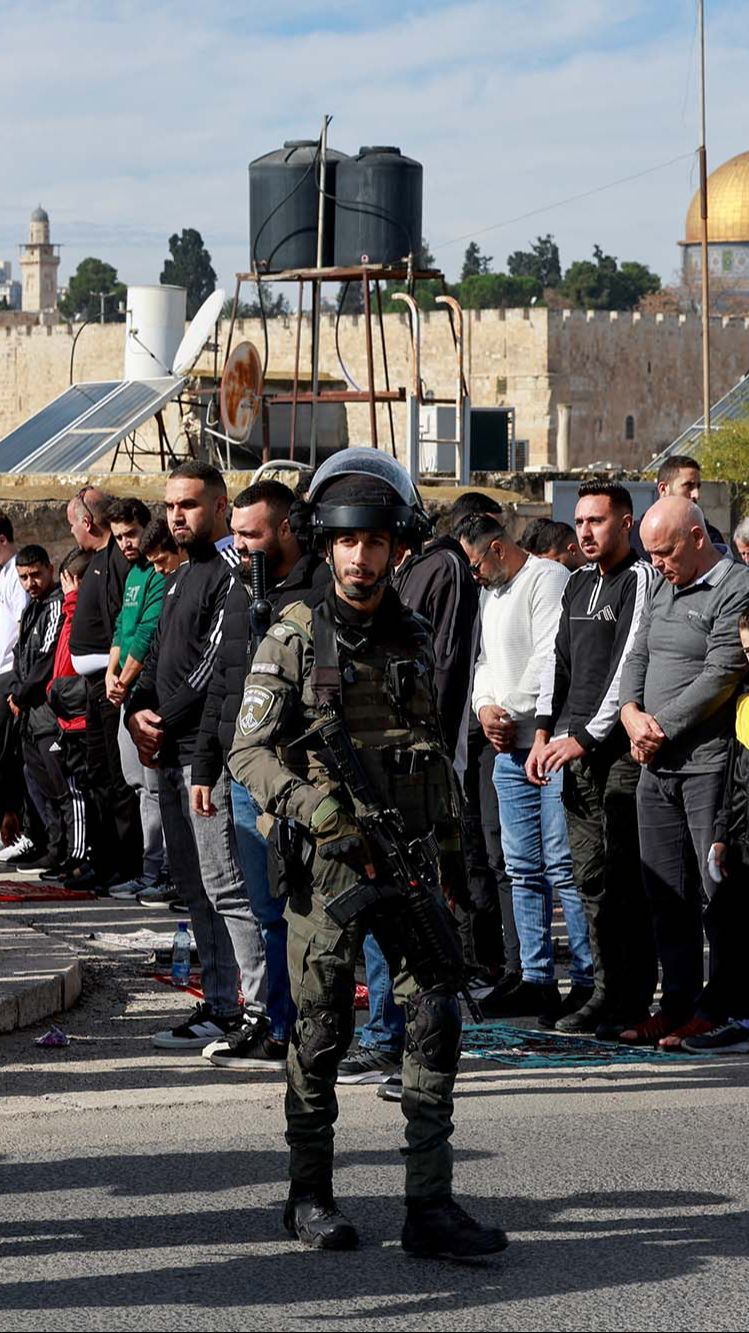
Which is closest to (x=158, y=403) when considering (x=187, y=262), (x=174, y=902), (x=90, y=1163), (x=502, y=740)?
(x=174, y=902)

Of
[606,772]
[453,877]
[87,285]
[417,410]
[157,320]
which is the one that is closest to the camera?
[453,877]

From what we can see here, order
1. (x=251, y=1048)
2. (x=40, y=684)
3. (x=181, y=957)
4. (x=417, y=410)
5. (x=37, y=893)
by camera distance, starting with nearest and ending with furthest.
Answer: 1. (x=251, y=1048)
2. (x=181, y=957)
3. (x=37, y=893)
4. (x=40, y=684)
5. (x=417, y=410)

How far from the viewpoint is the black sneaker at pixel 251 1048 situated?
708 centimetres

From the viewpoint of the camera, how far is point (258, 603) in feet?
22.4

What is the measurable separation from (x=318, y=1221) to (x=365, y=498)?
1.76 meters

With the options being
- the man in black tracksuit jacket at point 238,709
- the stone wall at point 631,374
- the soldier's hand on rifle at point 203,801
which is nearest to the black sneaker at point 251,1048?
the man in black tracksuit jacket at point 238,709

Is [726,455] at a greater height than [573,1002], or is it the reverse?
[726,455]

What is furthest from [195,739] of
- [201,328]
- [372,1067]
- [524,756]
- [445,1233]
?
[201,328]

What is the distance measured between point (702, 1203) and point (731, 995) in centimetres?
227

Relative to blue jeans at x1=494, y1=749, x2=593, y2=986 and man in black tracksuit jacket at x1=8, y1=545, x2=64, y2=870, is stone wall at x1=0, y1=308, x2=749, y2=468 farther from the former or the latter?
blue jeans at x1=494, y1=749, x2=593, y2=986

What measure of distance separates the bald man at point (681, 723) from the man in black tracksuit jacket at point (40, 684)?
186 inches

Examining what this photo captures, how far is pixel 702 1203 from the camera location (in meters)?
5.28

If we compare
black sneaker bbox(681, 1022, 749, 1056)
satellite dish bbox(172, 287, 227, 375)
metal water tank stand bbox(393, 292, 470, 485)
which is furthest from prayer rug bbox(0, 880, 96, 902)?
satellite dish bbox(172, 287, 227, 375)

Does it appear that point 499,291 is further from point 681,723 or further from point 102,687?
point 681,723
